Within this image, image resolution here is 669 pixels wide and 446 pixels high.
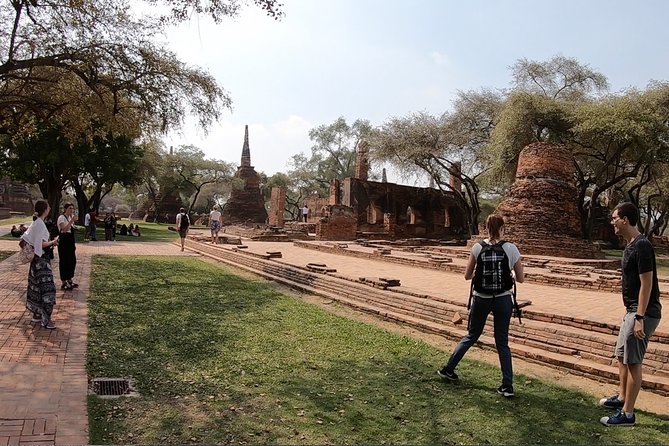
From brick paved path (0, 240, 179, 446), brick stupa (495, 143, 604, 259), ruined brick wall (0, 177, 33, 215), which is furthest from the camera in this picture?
ruined brick wall (0, 177, 33, 215)

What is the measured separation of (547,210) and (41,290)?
15.0m

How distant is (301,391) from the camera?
4121 mm

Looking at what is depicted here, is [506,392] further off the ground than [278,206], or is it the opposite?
[278,206]

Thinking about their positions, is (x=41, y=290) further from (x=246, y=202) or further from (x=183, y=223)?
(x=246, y=202)

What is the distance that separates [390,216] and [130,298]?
78.9 feet

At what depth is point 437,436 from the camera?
11.1 feet

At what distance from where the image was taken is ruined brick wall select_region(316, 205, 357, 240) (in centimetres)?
2602

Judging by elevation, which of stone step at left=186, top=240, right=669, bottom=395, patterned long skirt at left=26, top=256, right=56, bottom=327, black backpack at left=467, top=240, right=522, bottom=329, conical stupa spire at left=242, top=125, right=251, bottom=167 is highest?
conical stupa spire at left=242, top=125, right=251, bottom=167

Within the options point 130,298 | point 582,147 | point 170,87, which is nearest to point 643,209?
point 582,147

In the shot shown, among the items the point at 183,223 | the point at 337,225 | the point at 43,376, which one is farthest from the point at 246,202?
the point at 43,376

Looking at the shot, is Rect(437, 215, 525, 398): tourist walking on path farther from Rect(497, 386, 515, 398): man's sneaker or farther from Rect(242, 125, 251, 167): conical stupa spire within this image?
Rect(242, 125, 251, 167): conical stupa spire

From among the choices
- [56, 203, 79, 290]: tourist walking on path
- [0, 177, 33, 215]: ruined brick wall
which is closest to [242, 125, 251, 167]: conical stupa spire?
[0, 177, 33, 215]: ruined brick wall

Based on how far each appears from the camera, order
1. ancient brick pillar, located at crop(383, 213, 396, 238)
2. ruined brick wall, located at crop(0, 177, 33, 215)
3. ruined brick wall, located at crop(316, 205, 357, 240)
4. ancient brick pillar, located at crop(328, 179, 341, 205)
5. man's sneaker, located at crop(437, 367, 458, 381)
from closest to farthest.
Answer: man's sneaker, located at crop(437, 367, 458, 381) < ruined brick wall, located at crop(316, 205, 357, 240) < ancient brick pillar, located at crop(383, 213, 396, 238) < ancient brick pillar, located at crop(328, 179, 341, 205) < ruined brick wall, located at crop(0, 177, 33, 215)

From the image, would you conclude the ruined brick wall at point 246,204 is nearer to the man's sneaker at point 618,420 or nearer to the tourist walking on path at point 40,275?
the tourist walking on path at point 40,275
